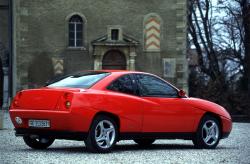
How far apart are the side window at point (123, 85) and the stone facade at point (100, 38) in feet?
83.6

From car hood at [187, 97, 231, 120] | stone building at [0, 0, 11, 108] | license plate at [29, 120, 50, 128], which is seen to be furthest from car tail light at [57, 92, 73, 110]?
stone building at [0, 0, 11, 108]

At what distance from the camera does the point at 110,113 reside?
12984 mm

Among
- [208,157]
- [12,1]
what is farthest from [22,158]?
[12,1]

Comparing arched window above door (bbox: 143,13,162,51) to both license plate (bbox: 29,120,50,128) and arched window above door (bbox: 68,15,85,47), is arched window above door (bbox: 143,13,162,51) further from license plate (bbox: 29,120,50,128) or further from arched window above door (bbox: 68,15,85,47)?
license plate (bbox: 29,120,50,128)

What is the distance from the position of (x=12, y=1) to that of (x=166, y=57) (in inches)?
340

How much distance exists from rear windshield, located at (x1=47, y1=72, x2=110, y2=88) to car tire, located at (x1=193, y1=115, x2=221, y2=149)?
2.18 metres

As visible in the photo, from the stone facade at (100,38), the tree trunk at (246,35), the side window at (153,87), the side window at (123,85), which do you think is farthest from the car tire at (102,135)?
the tree trunk at (246,35)

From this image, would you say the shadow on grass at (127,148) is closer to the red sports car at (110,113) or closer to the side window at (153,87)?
the red sports car at (110,113)

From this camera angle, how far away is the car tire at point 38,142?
13734 millimetres

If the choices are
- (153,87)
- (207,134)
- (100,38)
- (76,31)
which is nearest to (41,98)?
(153,87)

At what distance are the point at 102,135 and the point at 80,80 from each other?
1126 mm

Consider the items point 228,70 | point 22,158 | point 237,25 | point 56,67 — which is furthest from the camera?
point 228,70

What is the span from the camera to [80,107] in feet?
40.9

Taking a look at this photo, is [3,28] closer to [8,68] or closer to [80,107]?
[8,68]
